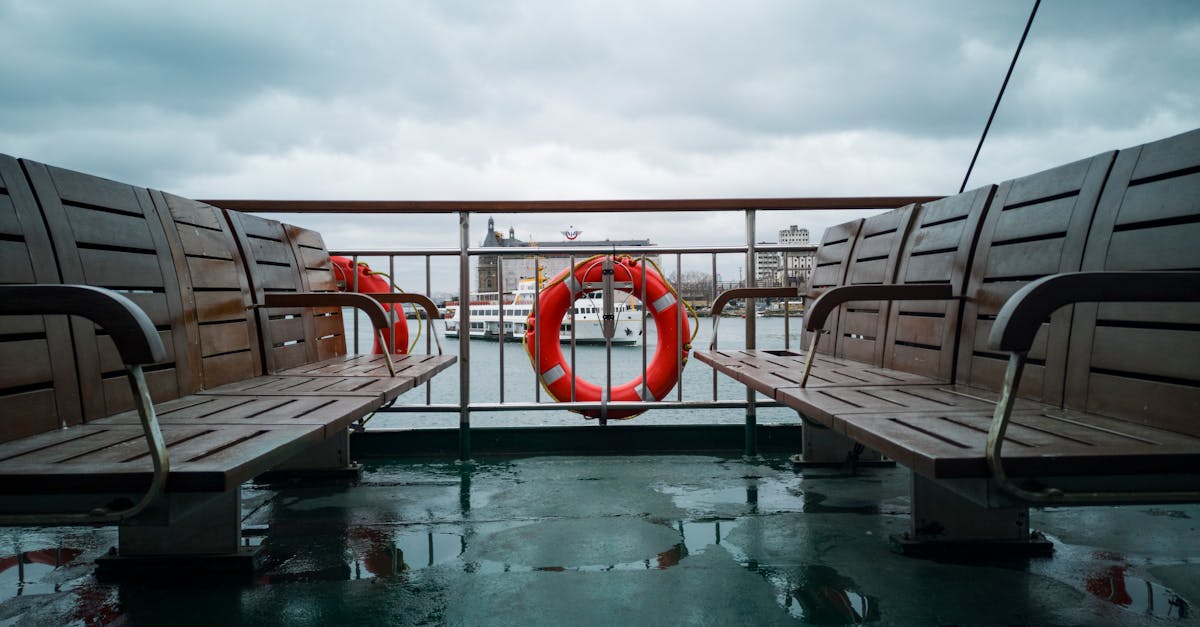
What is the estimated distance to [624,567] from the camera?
1.67 meters

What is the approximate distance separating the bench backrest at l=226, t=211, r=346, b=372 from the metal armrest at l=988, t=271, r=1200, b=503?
2.24 m

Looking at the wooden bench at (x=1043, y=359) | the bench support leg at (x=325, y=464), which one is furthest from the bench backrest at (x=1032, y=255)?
the bench support leg at (x=325, y=464)

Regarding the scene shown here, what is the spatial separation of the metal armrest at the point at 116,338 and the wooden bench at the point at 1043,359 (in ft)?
3.59

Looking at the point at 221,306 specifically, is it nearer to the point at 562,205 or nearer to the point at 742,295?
the point at 562,205

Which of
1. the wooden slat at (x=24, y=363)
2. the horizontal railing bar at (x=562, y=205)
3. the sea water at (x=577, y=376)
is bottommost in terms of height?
the sea water at (x=577, y=376)

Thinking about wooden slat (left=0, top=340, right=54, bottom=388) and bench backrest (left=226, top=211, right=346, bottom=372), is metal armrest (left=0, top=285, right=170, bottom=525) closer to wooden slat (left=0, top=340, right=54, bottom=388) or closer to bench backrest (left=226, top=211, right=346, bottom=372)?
wooden slat (left=0, top=340, right=54, bottom=388)

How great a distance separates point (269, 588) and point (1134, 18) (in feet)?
14.6

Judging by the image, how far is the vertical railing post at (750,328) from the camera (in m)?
3.04

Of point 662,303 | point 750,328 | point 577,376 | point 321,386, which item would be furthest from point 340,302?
point 577,376

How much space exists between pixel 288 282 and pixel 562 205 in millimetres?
1280

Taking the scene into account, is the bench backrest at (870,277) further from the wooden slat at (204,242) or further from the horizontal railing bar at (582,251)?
the wooden slat at (204,242)

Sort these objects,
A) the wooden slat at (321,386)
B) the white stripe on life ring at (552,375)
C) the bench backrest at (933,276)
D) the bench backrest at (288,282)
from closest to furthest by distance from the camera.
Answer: the wooden slat at (321,386) < the bench backrest at (933,276) < the bench backrest at (288,282) < the white stripe on life ring at (552,375)

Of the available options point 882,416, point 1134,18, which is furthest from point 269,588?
point 1134,18

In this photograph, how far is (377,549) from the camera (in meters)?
1.83
